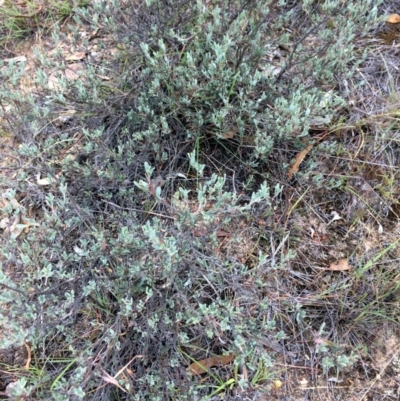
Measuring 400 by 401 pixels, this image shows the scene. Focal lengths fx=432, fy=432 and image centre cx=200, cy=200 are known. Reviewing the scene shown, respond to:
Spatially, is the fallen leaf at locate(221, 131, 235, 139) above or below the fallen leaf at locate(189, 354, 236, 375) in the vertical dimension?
above

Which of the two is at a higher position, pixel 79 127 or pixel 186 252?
pixel 79 127

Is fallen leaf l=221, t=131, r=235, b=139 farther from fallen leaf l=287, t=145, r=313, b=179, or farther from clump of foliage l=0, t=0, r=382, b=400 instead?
fallen leaf l=287, t=145, r=313, b=179

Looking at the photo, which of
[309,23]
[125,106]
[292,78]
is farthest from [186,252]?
[309,23]

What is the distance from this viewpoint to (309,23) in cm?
253

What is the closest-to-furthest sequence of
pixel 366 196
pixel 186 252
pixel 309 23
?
pixel 186 252 → pixel 366 196 → pixel 309 23

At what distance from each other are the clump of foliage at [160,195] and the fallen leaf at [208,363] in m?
0.03

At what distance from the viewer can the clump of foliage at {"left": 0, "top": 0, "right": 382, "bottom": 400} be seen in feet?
6.16

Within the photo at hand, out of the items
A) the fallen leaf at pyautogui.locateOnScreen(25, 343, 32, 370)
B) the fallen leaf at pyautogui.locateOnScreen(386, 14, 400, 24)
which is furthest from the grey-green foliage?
the fallen leaf at pyautogui.locateOnScreen(25, 343, 32, 370)

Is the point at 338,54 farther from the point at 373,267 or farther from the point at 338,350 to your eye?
the point at 338,350

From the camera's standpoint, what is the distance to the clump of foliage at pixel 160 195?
1.88 metres

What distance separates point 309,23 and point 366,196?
1.07m

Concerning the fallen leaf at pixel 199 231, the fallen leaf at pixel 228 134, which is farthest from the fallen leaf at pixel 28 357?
the fallen leaf at pixel 228 134

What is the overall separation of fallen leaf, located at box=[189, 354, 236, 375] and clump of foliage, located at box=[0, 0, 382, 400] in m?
0.03

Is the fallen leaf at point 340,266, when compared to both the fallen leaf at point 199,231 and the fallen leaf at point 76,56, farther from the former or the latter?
the fallen leaf at point 76,56
